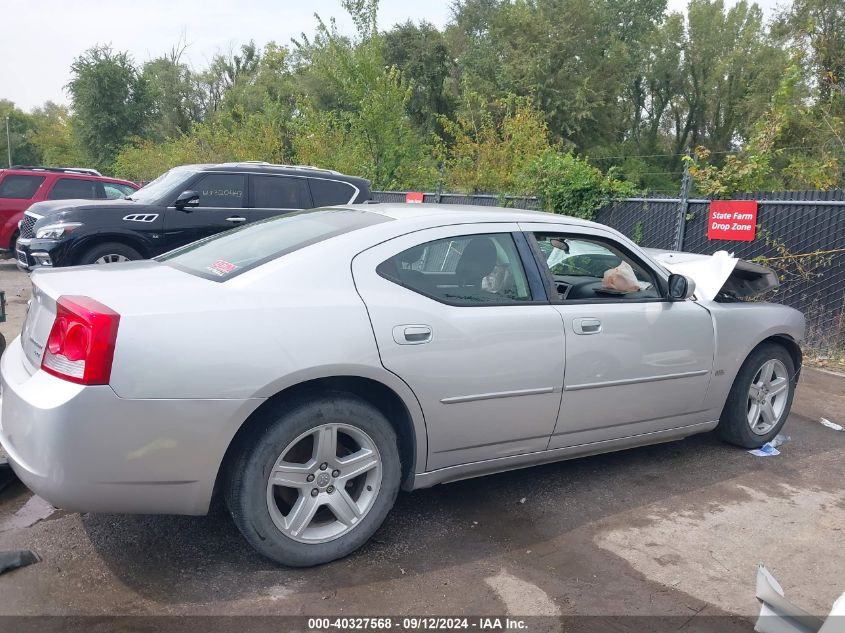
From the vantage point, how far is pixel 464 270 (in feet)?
12.3

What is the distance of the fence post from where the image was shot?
941cm

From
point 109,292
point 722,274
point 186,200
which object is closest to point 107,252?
point 186,200

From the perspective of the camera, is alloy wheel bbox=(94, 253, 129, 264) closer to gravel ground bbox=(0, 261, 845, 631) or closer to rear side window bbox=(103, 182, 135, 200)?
gravel ground bbox=(0, 261, 845, 631)

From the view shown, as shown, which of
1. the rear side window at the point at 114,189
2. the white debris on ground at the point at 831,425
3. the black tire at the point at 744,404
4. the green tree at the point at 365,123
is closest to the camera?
the black tire at the point at 744,404

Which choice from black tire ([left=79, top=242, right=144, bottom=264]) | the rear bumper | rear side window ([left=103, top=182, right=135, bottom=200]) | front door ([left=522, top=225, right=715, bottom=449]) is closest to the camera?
the rear bumper

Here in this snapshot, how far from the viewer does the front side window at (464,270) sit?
3.52 metres

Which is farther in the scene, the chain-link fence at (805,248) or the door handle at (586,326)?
the chain-link fence at (805,248)

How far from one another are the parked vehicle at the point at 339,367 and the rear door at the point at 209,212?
5.47m

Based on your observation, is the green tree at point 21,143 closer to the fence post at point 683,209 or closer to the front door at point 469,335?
the fence post at point 683,209

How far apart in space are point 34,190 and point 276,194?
265 inches

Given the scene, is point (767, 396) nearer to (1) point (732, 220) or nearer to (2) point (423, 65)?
(1) point (732, 220)

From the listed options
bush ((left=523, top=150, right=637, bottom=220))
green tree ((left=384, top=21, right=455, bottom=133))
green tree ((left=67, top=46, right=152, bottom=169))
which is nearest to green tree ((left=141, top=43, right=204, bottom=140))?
green tree ((left=67, top=46, right=152, bottom=169))

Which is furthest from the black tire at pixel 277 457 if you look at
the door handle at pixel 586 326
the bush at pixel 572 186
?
the bush at pixel 572 186

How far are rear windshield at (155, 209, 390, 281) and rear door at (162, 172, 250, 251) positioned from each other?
214 inches
